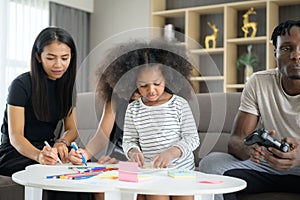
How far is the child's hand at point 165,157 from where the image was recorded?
1.57m

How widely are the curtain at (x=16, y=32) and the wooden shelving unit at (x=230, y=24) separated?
1.16 m

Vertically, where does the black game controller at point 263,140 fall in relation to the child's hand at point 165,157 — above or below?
above

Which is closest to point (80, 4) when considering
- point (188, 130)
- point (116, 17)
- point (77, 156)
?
point (116, 17)

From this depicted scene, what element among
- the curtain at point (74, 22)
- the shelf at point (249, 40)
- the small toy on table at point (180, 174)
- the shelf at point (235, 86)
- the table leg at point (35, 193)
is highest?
the curtain at point (74, 22)

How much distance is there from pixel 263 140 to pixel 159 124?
1.22 feet

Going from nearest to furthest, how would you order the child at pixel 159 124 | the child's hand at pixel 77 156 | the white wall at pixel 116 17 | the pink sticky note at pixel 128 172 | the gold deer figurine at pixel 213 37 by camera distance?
the pink sticky note at pixel 128 172, the child at pixel 159 124, the child's hand at pixel 77 156, the gold deer figurine at pixel 213 37, the white wall at pixel 116 17

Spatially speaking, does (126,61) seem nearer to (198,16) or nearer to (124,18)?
(198,16)

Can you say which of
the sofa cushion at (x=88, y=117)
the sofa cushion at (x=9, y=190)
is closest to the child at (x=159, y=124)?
the sofa cushion at (x=88, y=117)

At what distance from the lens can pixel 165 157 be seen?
5.17ft

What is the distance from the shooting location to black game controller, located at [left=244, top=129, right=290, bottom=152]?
166 centimetres

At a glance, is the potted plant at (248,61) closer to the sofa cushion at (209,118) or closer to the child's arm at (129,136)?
the sofa cushion at (209,118)

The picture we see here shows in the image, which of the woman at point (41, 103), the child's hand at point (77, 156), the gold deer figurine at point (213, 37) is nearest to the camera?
the child's hand at point (77, 156)

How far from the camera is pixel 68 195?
6.82ft

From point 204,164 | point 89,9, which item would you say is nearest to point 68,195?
point 204,164
